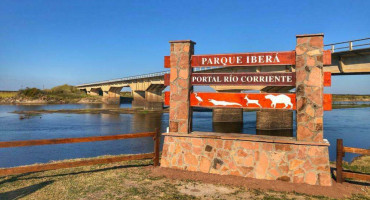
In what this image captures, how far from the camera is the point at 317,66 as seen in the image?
8.23 meters

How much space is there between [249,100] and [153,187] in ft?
13.7

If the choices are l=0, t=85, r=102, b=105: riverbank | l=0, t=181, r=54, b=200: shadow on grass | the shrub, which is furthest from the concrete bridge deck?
the shrub

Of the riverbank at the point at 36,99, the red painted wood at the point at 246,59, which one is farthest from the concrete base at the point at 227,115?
the riverbank at the point at 36,99

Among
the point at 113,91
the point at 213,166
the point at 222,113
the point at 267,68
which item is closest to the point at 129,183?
the point at 213,166

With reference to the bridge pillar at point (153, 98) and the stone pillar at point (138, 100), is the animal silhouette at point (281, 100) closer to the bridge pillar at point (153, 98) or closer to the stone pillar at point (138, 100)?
the bridge pillar at point (153, 98)

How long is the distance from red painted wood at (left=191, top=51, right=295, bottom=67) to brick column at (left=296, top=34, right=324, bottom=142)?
375 mm

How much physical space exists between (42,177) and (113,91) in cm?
10250

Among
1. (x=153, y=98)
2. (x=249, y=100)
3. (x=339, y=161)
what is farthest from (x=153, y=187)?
(x=153, y=98)

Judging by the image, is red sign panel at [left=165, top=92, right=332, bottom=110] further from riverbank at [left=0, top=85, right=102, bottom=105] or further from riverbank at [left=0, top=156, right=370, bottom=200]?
riverbank at [left=0, top=85, right=102, bottom=105]

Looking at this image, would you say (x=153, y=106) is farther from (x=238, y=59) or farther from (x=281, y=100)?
(x=281, y=100)

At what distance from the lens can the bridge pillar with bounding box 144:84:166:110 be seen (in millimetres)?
71188

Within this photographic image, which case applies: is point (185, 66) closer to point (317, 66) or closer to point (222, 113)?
point (317, 66)

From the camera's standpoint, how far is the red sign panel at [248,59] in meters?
8.60

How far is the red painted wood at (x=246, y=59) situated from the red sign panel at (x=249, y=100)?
106 centimetres
